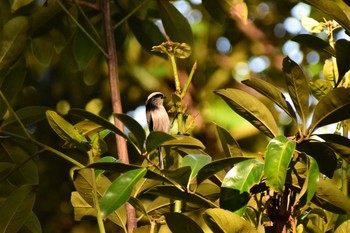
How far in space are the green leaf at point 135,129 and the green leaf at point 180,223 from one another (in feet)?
0.35

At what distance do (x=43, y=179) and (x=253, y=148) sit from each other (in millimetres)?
817

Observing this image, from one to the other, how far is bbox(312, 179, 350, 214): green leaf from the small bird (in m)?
0.31

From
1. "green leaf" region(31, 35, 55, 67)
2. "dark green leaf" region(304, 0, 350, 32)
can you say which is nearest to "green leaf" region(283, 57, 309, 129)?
"dark green leaf" region(304, 0, 350, 32)

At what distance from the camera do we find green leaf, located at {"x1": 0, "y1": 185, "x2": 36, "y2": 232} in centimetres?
130

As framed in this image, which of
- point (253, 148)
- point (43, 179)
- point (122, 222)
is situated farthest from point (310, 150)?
point (43, 179)

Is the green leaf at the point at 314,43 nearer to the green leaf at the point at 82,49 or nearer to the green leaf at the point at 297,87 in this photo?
the green leaf at the point at 297,87

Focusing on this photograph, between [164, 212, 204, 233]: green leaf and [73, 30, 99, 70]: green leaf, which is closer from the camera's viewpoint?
[164, 212, 204, 233]: green leaf

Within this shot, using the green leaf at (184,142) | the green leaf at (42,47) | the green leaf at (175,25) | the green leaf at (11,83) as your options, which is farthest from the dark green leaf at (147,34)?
the green leaf at (184,142)

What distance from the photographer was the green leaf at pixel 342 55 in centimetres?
113

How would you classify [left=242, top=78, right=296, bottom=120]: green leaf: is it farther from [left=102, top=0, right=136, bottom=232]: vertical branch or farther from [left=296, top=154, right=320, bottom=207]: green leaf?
[left=102, top=0, right=136, bottom=232]: vertical branch

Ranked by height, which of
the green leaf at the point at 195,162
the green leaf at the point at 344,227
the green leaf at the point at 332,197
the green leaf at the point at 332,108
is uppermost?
the green leaf at the point at 332,108

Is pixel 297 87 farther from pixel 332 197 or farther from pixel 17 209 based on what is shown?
pixel 17 209

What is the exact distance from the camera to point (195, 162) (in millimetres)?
1033

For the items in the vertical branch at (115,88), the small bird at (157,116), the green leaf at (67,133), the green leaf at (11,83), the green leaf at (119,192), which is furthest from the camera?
the green leaf at (11,83)
